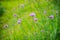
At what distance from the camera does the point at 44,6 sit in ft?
3.60

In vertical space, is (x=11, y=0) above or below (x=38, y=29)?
above

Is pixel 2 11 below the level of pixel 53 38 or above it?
above

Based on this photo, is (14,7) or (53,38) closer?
(53,38)

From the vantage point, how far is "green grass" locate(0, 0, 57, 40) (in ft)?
3.41

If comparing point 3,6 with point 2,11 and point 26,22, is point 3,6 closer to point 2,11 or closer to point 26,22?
point 2,11

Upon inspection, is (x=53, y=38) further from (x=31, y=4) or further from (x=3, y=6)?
(x=3, y=6)

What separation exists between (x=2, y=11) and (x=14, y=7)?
0.28 ft

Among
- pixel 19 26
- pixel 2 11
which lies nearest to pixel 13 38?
pixel 19 26

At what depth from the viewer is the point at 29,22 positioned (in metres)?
1.08

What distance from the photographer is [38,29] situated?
1.05 metres

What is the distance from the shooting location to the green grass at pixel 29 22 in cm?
104

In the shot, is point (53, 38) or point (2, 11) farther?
point (2, 11)

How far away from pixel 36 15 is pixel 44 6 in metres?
0.08

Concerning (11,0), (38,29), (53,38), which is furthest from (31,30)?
(11,0)
